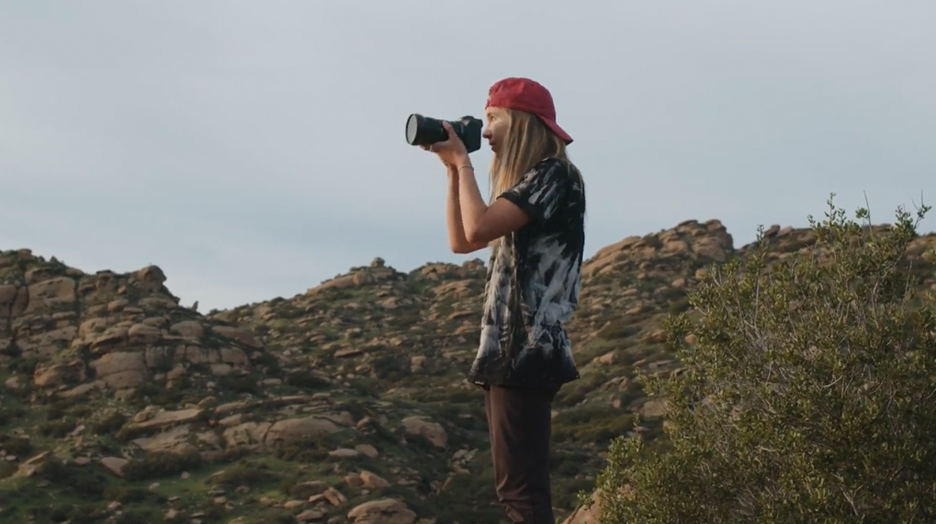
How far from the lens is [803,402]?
12.1 meters

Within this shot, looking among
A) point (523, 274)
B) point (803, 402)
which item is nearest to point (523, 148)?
point (523, 274)

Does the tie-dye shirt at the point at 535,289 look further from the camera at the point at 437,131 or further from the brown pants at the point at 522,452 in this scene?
the camera at the point at 437,131

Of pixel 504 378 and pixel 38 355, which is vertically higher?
pixel 38 355

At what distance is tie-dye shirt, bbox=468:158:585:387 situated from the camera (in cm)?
460

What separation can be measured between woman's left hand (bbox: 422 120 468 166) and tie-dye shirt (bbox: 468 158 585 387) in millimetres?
306

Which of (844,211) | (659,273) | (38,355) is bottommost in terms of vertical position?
(844,211)

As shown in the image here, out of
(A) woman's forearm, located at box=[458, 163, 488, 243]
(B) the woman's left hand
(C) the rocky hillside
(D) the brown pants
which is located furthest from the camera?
(C) the rocky hillside

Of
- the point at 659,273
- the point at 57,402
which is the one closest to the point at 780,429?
the point at 57,402

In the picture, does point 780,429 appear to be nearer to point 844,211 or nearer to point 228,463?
point 844,211

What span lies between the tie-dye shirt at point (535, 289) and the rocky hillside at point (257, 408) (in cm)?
1605

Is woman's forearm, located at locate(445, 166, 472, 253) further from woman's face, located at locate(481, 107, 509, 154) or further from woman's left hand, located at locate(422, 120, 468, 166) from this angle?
woman's face, located at locate(481, 107, 509, 154)

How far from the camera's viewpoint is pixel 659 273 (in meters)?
60.0

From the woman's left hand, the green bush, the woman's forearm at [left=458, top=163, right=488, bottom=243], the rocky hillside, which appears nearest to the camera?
the woman's forearm at [left=458, top=163, right=488, bottom=243]

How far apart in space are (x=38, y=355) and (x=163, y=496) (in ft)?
45.1
